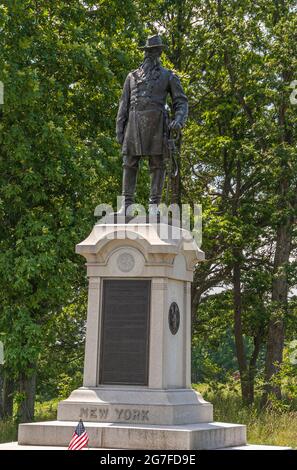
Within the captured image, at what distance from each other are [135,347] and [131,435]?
1408 mm

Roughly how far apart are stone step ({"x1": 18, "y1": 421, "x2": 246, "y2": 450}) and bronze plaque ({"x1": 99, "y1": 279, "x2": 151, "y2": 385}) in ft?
2.67

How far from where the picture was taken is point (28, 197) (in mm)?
19734

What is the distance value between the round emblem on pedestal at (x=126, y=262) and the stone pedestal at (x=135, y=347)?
0.05 ft

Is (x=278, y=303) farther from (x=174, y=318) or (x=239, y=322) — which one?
(x=174, y=318)

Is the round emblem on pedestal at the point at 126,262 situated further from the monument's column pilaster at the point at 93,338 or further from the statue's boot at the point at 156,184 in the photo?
the statue's boot at the point at 156,184

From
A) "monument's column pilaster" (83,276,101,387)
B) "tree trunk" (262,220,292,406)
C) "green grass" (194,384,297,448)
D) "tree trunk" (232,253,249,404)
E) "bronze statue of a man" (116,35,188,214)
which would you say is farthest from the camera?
"tree trunk" (232,253,249,404)

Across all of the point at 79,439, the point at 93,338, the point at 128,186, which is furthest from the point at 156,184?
the point at 79,439

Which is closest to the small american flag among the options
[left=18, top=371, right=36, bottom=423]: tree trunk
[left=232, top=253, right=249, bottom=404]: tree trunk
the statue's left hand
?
the statue's left hand

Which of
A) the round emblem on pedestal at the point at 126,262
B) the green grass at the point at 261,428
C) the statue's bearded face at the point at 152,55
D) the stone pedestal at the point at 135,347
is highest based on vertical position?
the statue's bearded face at the point at 152,55

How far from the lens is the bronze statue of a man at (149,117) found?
1284 cm

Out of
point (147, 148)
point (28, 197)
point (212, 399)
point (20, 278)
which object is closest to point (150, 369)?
point (147, 148)

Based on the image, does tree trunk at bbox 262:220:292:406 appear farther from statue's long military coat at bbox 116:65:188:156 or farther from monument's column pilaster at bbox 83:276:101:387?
monument's column pilaster at bbox 83:276:101:387

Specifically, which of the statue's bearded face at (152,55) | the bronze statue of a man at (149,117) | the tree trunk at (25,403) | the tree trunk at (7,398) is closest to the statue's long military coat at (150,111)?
the bronze statue of a man at (149,117)

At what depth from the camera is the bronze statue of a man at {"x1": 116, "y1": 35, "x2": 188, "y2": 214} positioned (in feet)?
42.1
